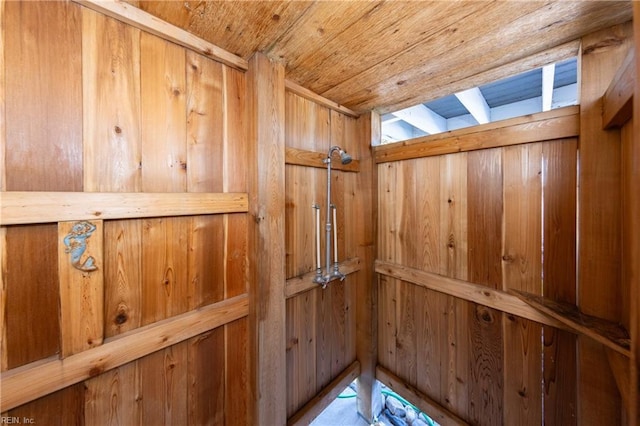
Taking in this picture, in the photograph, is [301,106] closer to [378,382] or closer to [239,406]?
[239,406]

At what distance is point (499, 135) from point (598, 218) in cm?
57

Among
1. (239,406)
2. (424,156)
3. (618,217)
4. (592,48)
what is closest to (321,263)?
(239,406)

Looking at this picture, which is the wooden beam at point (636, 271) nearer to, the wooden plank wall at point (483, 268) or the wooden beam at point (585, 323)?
the wooden beam at point (585, 323)

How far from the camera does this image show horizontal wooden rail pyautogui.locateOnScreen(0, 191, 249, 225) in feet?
2.25

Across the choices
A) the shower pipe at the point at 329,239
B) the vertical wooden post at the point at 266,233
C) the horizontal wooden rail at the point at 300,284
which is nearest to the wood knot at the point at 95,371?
the vertical wooden post at the point at 266,233

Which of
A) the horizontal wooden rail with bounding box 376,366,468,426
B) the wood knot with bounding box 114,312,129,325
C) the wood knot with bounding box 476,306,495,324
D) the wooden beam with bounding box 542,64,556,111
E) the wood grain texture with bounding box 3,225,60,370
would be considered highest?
the wooden beam with bounding box 542,64,556,111

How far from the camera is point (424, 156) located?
1.59m

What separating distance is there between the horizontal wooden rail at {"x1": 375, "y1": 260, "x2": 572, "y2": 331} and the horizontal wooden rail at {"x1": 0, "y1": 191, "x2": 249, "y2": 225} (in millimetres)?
1308

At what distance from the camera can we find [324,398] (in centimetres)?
162

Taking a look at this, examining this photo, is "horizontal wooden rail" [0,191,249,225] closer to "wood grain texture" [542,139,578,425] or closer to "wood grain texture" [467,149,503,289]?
"wood grain texture" [467,149,503,289]

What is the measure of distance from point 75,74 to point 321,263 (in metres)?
1.46

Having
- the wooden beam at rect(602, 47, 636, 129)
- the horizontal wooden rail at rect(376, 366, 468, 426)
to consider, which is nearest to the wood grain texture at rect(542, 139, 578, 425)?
the wooden beam at rect(602, 47, 636, 129)

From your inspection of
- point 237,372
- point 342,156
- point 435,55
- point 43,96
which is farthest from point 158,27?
point 237,372

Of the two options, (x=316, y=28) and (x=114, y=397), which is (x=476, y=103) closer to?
(x=316, y=28)
